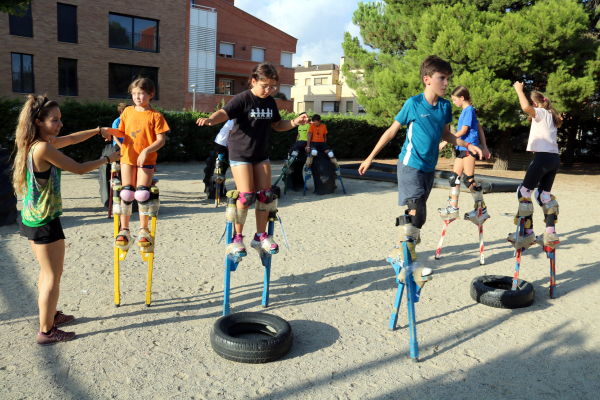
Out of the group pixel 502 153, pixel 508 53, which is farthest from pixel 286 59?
pixel 508 53

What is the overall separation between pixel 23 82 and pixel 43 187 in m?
25.4

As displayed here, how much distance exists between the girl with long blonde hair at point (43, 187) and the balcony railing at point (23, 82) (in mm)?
25022

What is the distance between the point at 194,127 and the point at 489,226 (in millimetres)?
13423

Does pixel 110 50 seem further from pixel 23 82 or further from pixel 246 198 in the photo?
pixel 246 198

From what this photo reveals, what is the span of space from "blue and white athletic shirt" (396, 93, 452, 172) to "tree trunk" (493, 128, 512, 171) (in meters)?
17.4

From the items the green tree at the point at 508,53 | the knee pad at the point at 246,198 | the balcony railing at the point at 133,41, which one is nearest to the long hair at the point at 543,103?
the knee pad at the point at 246,198

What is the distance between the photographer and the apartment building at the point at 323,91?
5600 centimetres

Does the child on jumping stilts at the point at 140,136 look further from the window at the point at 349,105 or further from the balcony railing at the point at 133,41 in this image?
the window at the point at 349,105

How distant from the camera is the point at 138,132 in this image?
187 inches

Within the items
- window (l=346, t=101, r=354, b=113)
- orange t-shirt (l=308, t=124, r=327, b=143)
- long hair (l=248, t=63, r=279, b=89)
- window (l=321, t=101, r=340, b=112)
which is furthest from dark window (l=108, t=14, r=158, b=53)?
window (l=321, t=101, r=340, b=112)

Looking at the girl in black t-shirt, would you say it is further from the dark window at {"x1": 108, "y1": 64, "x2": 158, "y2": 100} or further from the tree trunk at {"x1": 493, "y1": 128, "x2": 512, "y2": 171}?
the dark window at {"x1": 108, "y1": 64, "x2": 158, "y2": 100}

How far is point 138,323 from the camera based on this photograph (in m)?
3.68

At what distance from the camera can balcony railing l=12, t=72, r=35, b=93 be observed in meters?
23.9

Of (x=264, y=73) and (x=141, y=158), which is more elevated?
(x=264, y=73)
